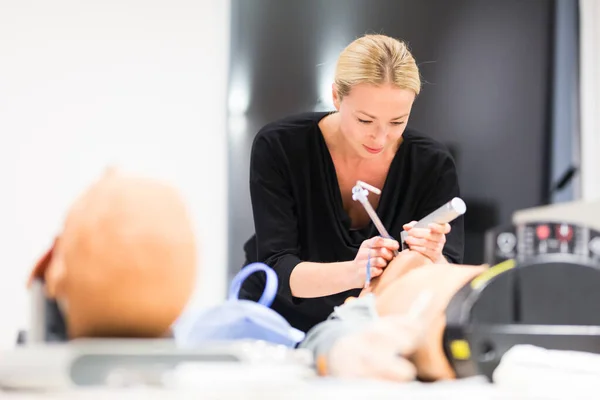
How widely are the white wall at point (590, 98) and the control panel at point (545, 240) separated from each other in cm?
86

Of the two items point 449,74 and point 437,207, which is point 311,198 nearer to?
point 437,207

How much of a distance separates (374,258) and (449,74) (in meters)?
0.55

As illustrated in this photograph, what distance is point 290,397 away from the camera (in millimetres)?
387

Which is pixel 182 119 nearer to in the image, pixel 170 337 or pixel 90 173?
pixel 90 173

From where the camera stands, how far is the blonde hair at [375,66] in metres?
0.98

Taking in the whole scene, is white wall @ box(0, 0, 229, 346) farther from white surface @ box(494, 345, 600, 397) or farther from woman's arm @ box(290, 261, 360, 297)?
white surface @ box(494, 345, 600, 397)

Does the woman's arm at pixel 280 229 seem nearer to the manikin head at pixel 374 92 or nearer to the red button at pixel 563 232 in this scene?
the manikin head at pixel 374 92

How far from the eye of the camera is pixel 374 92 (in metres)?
0.98

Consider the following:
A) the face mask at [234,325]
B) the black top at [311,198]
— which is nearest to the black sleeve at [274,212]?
the black top at [311,198]

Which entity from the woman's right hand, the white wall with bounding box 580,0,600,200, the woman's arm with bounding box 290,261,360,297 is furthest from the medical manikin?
the white wall with bounding box 580,0,600,200

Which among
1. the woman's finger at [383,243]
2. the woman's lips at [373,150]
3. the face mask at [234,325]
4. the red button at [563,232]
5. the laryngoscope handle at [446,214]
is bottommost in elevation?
the face mask at [234,325]

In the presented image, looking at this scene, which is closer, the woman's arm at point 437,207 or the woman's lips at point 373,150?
the woman's arm at point 437,207

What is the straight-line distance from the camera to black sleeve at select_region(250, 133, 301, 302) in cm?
105

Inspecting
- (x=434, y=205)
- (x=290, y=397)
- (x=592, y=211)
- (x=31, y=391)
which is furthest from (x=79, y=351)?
(x=434, y=205)
